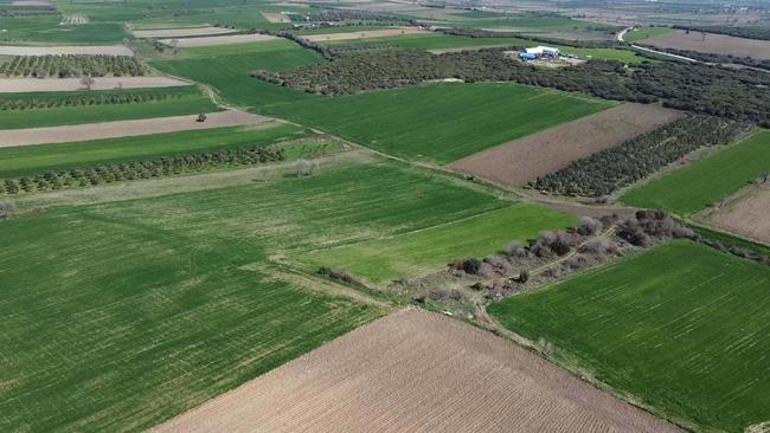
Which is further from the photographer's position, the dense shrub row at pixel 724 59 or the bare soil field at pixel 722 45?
the bare soil field at pixel 722 45

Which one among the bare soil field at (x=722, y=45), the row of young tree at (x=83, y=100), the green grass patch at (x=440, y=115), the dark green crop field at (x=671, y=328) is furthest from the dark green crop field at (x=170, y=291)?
the bare soil field at (x=722, y=45)

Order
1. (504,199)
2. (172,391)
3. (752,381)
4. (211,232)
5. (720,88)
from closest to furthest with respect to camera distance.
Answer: (172,391) → (752,381) → (211,232) → (504,199) → (720,88)

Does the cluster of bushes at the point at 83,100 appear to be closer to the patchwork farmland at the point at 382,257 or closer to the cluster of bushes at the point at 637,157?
the patchwork farmland at the point at 382,257

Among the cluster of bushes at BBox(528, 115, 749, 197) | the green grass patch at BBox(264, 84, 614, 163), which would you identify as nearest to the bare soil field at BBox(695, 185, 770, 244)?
the cluster of bushes at BBox(528, 115, 749, 197)

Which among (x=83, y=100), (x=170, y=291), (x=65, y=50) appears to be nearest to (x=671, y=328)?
(x=170, y=291)

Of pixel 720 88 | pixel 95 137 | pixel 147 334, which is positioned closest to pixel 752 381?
pixel 147 334

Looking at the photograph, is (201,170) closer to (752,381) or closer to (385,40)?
(752,381)

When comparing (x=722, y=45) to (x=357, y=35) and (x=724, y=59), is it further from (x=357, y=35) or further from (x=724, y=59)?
(x=357, y=35)
